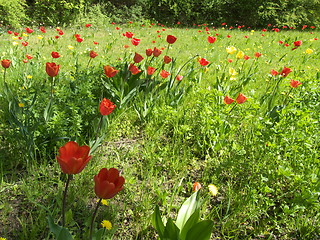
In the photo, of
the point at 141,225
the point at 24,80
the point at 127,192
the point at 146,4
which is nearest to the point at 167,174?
the point at 127,192

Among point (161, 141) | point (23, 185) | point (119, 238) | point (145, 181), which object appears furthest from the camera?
point (161, 141)

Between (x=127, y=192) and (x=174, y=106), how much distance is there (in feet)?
3.79

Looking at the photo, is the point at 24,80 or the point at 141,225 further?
the point at 24,80

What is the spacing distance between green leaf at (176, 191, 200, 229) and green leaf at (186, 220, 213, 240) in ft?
0.64

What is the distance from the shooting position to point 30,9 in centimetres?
966

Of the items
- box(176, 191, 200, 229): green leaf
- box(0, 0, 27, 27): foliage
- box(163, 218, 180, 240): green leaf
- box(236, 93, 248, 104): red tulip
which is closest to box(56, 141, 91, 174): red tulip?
box(163, 218, 180, 240): green leaf

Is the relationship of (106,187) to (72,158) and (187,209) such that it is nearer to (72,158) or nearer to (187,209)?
(72,158)

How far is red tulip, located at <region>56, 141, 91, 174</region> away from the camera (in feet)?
2.83

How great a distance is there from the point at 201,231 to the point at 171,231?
5.3 inches

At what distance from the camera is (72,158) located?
854 millimetres

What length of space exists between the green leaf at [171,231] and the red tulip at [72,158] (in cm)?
50

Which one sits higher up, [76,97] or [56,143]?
[76,97]

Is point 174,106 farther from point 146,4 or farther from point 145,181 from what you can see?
point 146,4

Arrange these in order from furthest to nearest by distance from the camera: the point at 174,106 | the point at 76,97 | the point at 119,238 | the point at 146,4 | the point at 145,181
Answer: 1. the point at 146,4
2. the point at 174,106
3. the point at 76,97
4. the point at 145,181
5. the point at 119,238
